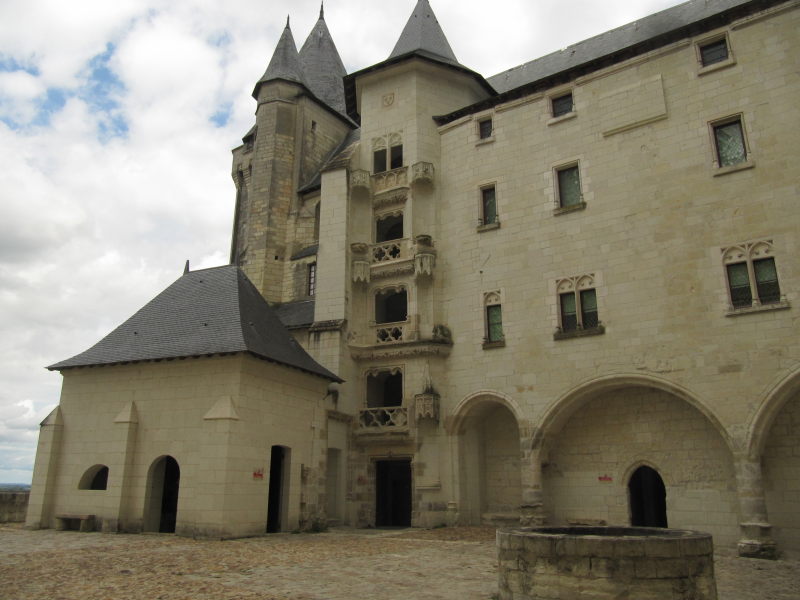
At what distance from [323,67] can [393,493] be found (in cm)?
2279

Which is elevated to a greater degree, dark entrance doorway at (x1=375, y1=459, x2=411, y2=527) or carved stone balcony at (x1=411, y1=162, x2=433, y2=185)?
carved stone balcony at (x1=411, y1=162, x2=433, y2=185)

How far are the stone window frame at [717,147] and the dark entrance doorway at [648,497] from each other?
330 inches

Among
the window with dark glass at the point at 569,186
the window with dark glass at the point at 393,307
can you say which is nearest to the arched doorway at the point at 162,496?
the window with dark glass at the point at 393,307

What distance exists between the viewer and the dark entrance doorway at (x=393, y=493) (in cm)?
2133

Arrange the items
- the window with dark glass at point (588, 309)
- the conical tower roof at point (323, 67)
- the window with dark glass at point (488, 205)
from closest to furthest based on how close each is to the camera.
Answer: the window with dark glass at point (588, 309) → the window with dark glass at point (488, 205) → the conical tower roof at point (323, 67)

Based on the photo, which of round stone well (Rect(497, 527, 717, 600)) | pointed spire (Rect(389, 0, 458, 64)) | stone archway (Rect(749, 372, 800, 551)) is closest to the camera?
round stone well (Rect(497, 527, 717, 600))

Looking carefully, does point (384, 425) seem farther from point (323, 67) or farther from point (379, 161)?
point (323, 67)

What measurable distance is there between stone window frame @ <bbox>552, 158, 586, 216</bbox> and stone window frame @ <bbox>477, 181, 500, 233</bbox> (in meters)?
1.93

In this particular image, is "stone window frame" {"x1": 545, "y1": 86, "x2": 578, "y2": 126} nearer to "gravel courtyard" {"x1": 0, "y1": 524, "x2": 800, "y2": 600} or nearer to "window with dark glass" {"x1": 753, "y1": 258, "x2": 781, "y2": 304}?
"window with dark glass" {"x1": 753, "y1": 258, "x2": 781, "y2": 304}

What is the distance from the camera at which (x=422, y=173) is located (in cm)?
2202

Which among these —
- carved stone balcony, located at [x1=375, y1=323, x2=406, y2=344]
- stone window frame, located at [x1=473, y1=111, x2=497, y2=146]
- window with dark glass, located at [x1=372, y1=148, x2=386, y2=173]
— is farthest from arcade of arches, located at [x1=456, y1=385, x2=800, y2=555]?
window with dark glass, located at [x1=372, y1=148, x2=386, y2=173]

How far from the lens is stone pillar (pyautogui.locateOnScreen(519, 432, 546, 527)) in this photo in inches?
697

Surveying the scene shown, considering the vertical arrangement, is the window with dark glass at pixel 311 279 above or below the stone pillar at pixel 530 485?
above

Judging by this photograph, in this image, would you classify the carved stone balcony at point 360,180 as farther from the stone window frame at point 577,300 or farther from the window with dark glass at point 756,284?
the window with dark glass at point 756,284
